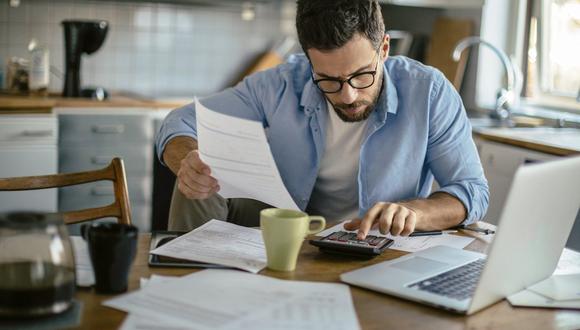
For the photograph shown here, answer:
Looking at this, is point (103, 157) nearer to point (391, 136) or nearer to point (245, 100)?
point (245, 100)

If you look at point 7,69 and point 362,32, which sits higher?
point 362,32

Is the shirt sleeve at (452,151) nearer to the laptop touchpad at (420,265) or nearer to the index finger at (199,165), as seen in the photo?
the laptop touchpad at (420,265)

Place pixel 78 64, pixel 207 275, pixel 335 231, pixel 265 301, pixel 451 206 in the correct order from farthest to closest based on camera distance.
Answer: pixel 78 64 → pixel 451 206 → pixel 335 231 → pixel 207 275 → pixel 265 301

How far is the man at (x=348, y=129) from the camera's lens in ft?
6.29

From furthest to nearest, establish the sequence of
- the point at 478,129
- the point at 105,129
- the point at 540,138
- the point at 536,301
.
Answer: the point at 105,129, the point at 478,129, the point at 540,138, the point at 536,301

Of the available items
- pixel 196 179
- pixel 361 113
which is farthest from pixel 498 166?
pixel 196 179

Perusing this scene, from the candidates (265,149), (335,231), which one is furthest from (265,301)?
(335,231)

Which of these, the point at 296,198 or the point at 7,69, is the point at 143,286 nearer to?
the point at 296,198

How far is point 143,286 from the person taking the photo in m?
1.32

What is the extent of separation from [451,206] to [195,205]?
62 cm

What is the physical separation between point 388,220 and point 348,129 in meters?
0.63

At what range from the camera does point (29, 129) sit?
12.0 feet

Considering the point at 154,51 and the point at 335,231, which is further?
the point at 154,51

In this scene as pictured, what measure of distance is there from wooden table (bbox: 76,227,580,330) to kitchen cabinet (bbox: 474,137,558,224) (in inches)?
82.7
